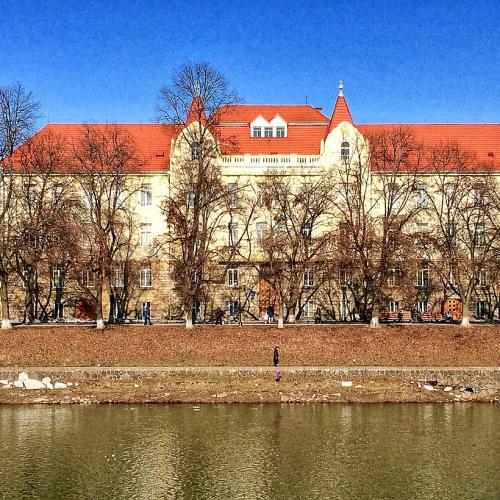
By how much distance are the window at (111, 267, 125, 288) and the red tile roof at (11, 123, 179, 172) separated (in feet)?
31.1

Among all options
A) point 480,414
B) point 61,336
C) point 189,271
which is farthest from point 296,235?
point 480,414

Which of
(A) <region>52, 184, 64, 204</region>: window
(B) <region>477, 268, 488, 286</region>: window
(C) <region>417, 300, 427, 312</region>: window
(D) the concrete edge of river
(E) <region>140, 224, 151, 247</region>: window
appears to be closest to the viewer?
(D) the concrete edge of river

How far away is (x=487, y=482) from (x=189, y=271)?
31901 millimetres

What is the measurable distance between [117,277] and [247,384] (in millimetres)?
21539

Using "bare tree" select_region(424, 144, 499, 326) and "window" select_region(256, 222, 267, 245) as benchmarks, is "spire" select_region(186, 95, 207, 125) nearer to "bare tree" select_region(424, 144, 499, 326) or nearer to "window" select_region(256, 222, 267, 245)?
"window" select_region(256, 222, 267, 245)

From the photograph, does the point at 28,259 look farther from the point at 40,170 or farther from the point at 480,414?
the point at 480,414

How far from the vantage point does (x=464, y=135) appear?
237 ft

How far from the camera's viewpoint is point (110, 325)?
190 ft

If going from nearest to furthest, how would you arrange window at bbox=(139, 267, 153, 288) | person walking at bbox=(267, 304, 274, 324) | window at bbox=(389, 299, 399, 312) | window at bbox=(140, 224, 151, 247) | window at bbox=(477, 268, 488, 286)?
person walking at bbox=(267, 304, 274, 324)
window at bbox=(477, 268, 488, 286)
window at bbox=(389, 299, 399, 312)
window at bbox=(139, 267, 153, 288)
window at bbox=(140, 224, 151, 247)

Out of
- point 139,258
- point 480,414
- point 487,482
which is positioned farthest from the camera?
point 139,258

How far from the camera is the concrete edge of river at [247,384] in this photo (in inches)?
1714

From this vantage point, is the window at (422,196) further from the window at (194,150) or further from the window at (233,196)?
the window at (194,150)

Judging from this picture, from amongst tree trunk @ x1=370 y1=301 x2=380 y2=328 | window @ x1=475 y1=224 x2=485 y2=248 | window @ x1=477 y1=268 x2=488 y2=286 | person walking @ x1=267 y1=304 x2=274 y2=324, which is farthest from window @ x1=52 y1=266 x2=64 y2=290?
window @ x1=477 y1=268 x2=488 y2=286

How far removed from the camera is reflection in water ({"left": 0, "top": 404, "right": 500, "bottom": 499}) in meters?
28.0
